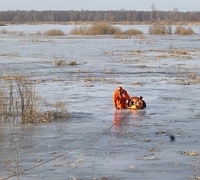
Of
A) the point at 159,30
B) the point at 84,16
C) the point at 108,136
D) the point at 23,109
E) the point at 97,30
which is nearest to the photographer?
the point at 108,136

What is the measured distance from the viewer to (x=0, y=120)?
13.2m

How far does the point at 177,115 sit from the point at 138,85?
6.55 metres

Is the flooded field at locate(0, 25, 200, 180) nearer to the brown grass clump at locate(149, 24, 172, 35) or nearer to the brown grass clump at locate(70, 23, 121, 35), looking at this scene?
the brown grass clump at locate(70, 23, 121, 35)

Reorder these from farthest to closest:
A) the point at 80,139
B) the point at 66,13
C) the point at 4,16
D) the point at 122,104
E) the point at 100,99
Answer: the point at 66,13
the point at 4,16
the point at 100,99
the point at 122,104
the point at 80,139

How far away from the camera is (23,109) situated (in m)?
13.2

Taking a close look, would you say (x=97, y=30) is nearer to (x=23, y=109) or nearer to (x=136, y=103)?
(x=136, y=103)

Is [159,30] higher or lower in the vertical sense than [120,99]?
higher

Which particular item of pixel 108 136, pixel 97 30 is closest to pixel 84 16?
pixel 97 30

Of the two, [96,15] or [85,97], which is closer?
[85,97]

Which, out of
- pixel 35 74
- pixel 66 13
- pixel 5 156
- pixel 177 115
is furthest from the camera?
pixel 66 13

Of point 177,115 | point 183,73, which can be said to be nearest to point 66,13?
point 183,73

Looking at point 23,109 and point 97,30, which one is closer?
point 23,109

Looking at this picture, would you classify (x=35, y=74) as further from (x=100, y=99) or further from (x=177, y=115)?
(x=177, y=115)

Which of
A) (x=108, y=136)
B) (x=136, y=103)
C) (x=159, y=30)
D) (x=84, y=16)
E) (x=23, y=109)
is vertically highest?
(x=84, y=16)
